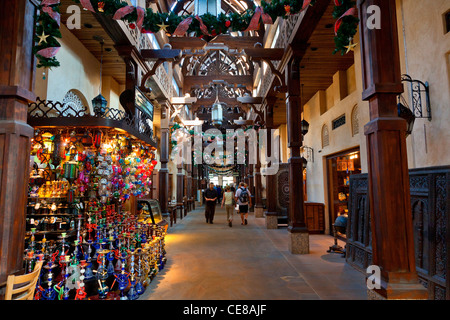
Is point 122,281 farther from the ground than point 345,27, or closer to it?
closer to it

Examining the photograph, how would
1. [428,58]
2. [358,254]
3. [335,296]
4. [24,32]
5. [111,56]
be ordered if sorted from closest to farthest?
[24,32], [335,296], [428,58], [358,254], [111,56]

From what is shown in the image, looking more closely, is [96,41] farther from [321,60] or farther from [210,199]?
[210,199]

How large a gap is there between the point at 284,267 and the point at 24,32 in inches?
211

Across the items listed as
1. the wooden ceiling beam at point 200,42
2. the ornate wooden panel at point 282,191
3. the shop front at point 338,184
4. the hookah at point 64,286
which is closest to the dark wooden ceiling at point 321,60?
the wooden ceiling beam at point 200,42

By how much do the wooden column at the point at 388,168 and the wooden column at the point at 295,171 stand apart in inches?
148

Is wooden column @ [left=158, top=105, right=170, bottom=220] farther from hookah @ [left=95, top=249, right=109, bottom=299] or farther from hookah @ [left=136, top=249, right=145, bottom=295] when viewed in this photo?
hookah @ [left=95, top=249, right=109, bottom=299]

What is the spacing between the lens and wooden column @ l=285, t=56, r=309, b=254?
648cm

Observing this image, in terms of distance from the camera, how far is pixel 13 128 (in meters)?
2.39

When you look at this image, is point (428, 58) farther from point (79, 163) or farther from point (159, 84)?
point (159, 84)

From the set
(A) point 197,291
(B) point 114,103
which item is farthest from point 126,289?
(B) point 114,103

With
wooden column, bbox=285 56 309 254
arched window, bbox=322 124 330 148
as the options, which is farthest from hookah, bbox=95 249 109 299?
arched window, bbox=322 124 330 148

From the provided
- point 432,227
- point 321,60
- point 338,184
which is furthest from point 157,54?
point 432,227

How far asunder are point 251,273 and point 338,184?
568cm

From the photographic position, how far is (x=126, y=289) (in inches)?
158
